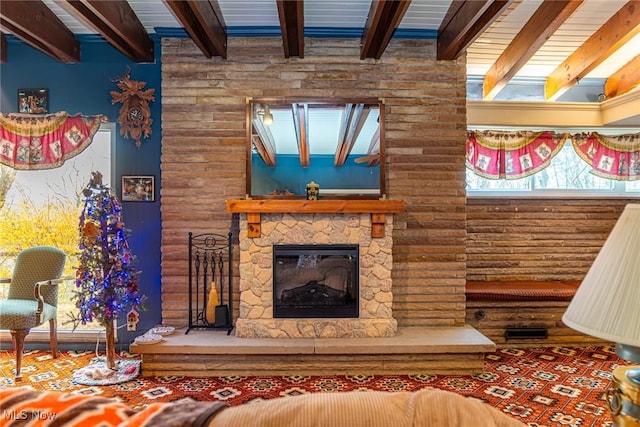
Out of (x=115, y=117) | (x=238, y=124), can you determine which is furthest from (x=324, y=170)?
(x=115, y=117)

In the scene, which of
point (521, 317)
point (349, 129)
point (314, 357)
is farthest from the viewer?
point (521, 317)

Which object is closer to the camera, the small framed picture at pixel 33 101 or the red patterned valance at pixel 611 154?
the small framed picture at pixel 33 101

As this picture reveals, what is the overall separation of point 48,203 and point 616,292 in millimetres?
4557

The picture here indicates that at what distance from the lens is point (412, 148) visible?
363cm

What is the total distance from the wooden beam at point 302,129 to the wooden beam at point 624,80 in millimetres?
3254

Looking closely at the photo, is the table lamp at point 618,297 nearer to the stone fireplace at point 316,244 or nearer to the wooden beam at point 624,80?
the stone fireplace at point 316,244

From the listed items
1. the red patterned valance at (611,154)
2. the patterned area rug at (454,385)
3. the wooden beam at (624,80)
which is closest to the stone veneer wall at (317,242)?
the patterned area rug at (454,385)

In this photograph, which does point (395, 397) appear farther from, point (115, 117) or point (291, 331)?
point (115, 117)

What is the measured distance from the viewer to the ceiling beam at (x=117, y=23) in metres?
2.79

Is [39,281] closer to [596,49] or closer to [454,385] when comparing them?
[454,385]

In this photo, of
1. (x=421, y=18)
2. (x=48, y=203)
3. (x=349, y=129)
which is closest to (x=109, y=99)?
(x=48, y=203)

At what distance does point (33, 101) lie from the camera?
3.70 m

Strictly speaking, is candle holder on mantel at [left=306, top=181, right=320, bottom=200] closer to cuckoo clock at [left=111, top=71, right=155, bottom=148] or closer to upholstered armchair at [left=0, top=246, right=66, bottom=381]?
cuckoo clock at [left=111, top=71, right=155, bottom=148]

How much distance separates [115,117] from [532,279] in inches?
181
